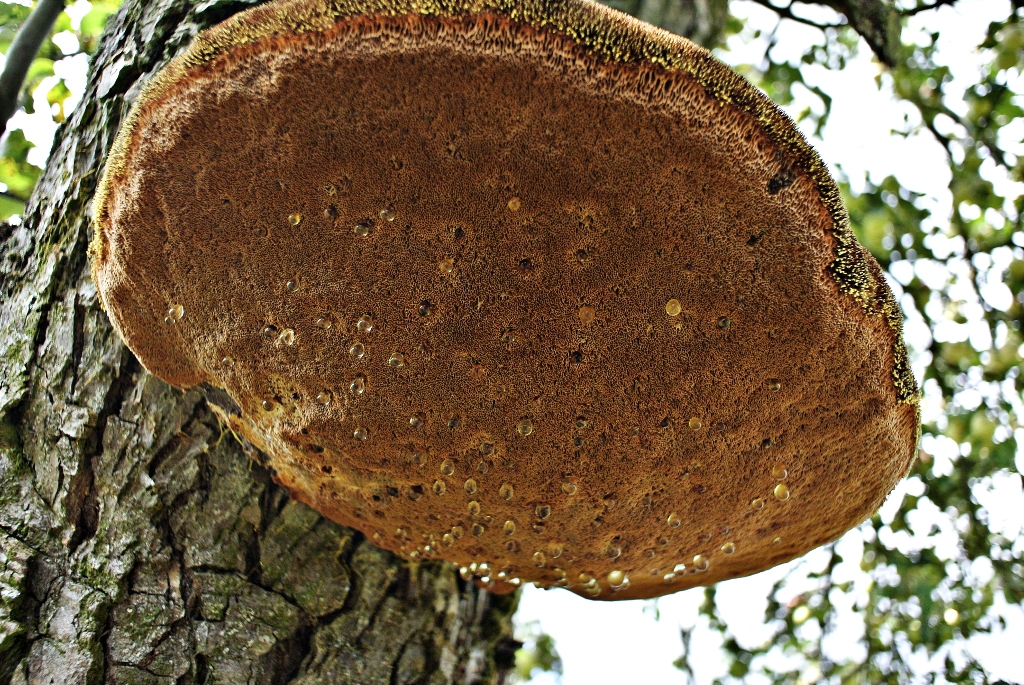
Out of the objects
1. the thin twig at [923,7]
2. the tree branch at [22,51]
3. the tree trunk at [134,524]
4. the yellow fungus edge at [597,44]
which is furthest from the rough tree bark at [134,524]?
the thin twig at [923,7]

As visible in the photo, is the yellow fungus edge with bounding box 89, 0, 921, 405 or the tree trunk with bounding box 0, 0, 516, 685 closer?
the yellow fungus edge with bounding box 89, 0, 921, 405

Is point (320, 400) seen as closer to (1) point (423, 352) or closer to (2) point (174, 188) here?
(1) point (423, 352)

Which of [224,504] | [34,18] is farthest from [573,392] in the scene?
[34,18]

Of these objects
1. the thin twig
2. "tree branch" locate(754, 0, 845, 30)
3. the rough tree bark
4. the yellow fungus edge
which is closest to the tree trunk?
the rough tree bark

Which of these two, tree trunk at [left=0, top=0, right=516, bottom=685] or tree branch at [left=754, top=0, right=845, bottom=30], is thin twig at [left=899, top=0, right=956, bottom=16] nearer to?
tree branch at [left=754, top=0, right=845, bottom=30]

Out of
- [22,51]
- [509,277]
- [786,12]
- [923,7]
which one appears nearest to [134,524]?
[509,277]
